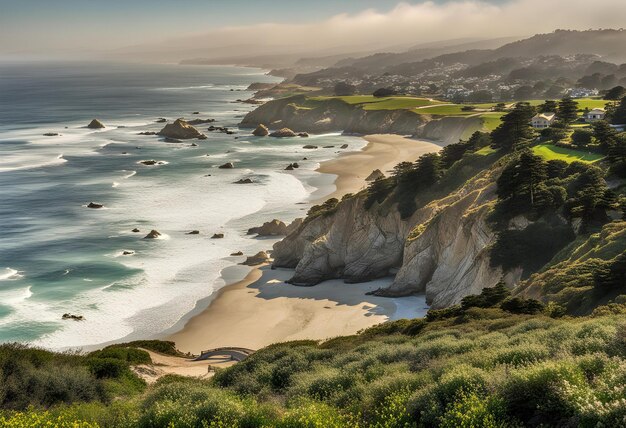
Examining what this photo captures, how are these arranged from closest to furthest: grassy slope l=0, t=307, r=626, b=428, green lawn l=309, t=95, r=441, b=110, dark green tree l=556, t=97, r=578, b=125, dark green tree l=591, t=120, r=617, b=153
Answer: grassy slope l=0, t=307, r=626, b=428 → dark green tree l=591, t=120, r=617, b=153 → dark green tree l=556, t=97, r=578, b=125 → green lawn l=309, t=95, r=441, b=110

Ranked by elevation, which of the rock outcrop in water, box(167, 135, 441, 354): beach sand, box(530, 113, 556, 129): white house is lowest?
box(167, 135, 441, 354): beach sand

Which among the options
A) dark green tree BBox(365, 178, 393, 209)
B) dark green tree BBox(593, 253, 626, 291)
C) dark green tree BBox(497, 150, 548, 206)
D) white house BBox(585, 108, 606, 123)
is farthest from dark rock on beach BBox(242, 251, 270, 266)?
white house BBox(585, 108, 606, 123)

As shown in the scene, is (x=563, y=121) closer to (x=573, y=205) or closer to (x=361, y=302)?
(x=573, y=205)

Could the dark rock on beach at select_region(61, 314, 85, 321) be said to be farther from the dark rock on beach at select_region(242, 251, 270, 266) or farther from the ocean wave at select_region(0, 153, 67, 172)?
the ocean wave at select_region(0, 153, 67, 172)

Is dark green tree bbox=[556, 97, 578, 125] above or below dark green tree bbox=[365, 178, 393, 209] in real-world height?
above

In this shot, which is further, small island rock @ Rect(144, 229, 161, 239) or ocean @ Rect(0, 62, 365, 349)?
small island rock @ Rect(144, 229, 161, 239)

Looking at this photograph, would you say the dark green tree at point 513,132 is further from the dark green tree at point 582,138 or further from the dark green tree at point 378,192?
the dark green tree at point 378,192

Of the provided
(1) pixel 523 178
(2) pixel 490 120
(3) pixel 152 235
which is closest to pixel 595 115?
(2) pixel 490 120
